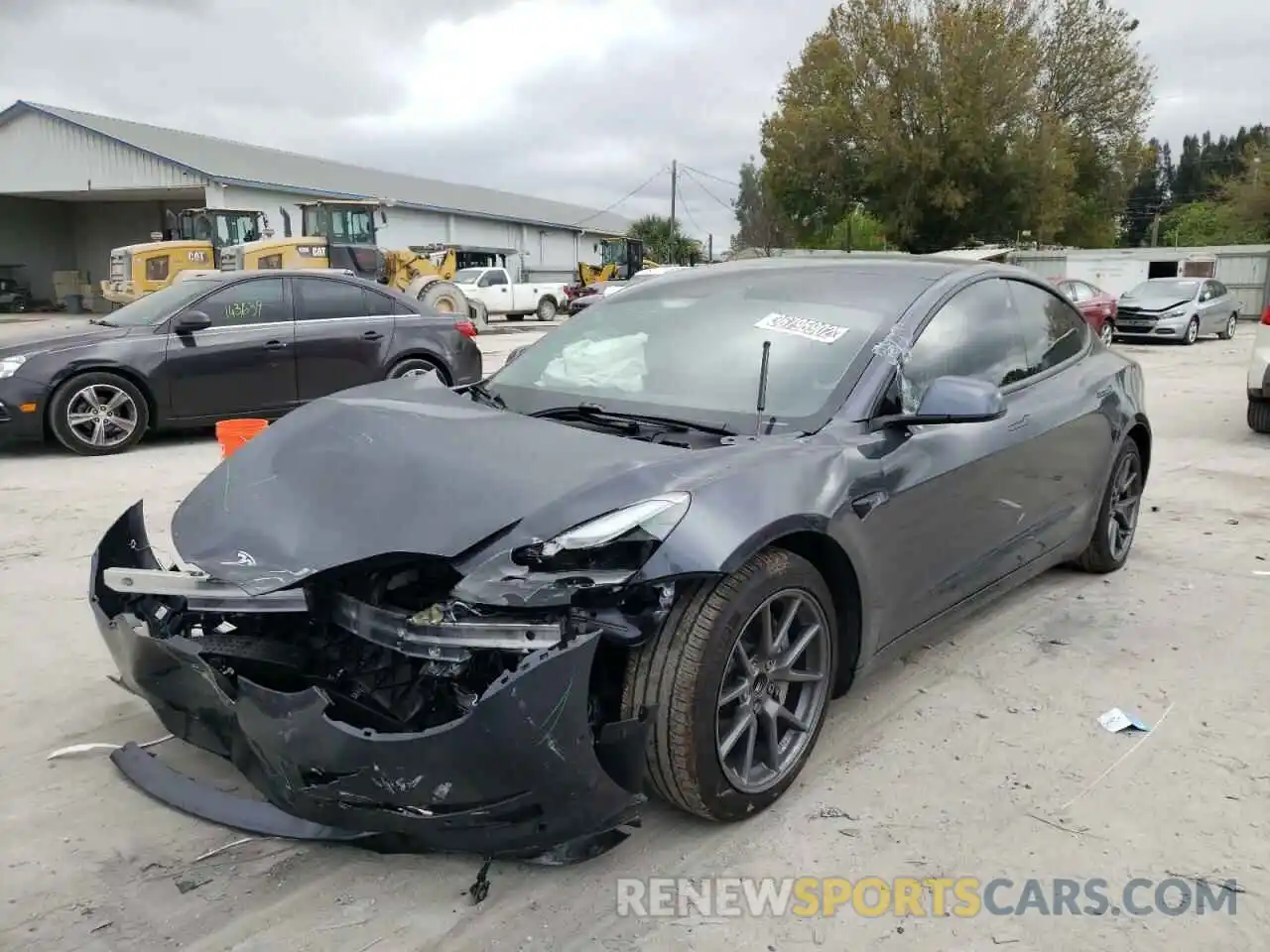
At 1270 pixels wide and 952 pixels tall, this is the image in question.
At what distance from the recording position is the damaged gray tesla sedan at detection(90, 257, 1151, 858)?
2.17 metres

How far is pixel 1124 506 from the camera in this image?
479 cm

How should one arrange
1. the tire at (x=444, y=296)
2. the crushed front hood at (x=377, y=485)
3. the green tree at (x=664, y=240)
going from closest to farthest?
1. the crushed front hood at (x=377, y=485)
2. the tire at (x=444, y=296)
3. the green tree at (x=664, y=240)

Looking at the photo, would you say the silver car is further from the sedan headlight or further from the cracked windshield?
the sedan headlight

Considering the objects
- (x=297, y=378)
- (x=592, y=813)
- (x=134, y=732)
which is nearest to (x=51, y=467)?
(x=297, y=378)

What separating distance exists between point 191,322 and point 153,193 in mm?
30351

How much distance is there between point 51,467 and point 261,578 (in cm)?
594

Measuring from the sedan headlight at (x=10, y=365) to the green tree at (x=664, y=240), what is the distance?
163ft

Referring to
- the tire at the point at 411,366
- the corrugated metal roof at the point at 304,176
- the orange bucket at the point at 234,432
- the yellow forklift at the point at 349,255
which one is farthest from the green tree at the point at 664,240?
the orange bucket at the point at 234,432

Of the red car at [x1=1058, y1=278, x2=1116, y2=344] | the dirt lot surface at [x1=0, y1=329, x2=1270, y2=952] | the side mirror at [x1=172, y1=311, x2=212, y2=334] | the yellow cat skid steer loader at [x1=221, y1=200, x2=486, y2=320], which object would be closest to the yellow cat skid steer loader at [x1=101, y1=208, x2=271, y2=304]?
the yellow cat skid steer loader at [x1=221, y1=200, x2=486, y2=320]

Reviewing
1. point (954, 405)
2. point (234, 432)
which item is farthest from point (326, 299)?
point (954, 405)

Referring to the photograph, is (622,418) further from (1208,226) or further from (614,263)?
(1208,226)

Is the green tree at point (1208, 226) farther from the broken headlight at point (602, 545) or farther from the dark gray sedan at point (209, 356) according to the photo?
the broken headlight at point (602, 545)

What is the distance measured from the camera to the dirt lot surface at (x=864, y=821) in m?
2.25

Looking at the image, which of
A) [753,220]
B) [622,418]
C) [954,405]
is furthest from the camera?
[753,220]
